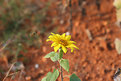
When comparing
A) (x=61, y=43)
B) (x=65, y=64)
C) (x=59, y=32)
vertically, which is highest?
(x=59, y=32)

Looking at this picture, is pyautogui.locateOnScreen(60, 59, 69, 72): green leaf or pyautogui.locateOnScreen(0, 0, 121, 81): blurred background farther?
pyautogui.locateOnScreen(0, 0, 121, 81): blurred background

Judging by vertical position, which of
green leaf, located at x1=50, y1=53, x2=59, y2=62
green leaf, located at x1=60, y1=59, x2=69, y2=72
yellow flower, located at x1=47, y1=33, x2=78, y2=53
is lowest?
green leaf, located at x1=60, y1=59, x2=69, y2=72

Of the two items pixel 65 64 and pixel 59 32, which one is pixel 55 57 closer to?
pixel 65 64

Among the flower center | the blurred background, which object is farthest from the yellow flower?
the blurred background

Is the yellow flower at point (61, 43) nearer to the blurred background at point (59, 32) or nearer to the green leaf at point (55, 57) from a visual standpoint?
the green leaf at point (55, 57)

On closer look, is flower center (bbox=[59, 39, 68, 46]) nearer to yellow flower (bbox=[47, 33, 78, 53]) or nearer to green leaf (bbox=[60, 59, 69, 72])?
yellow flower (bbox=[47, 33, 78, 53])

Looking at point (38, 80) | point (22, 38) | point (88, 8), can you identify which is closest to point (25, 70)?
point (38, 80)

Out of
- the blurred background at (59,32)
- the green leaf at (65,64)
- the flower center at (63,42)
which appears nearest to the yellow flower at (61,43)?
the flower center at (63,42)

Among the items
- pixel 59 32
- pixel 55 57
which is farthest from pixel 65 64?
pixel 59 32
